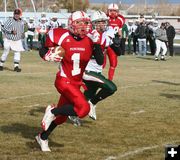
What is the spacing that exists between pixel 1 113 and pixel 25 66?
10.4 m

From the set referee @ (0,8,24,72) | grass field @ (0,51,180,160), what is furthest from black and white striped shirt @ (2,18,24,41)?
grass field @ (0,51,180,160)

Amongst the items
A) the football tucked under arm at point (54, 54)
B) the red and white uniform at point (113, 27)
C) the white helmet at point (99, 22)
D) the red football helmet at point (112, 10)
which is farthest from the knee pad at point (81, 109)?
the red football helmet at point (112, 10)

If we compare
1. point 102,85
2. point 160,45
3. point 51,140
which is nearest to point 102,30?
point 102,85

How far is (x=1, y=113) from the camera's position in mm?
9844

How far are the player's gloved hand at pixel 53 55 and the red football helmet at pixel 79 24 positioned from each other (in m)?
0.37

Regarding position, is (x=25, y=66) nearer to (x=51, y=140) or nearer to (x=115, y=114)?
(x=115, y=114)

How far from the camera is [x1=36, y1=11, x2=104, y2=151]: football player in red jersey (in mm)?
6836

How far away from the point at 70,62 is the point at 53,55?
1.41 feet

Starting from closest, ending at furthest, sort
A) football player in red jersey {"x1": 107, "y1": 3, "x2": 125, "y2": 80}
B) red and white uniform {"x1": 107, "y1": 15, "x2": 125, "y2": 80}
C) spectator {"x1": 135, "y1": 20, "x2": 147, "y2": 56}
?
football player in red jersey {"x1": 107, "y1": 3, "x2": 125, "y2": 80} < red and white uniform {"x1": 107, "y1": 15, "x2": 125, "y2": 80} < spectator {"x1": 135, "y1": 20, "x2": 147, "y2": 56}

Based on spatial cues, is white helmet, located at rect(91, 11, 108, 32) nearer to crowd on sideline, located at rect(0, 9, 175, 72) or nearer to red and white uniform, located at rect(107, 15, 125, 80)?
red and white uniform, located at rect(107, 15, 125, 80)

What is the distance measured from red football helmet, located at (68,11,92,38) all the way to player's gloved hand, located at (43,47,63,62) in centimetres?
37

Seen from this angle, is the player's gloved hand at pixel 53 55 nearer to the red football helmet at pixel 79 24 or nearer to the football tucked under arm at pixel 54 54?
the football tucked under arm at pixel 54 54

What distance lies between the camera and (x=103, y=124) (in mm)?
9023

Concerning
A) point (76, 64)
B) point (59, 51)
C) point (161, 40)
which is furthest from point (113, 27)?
point (161, 40)
